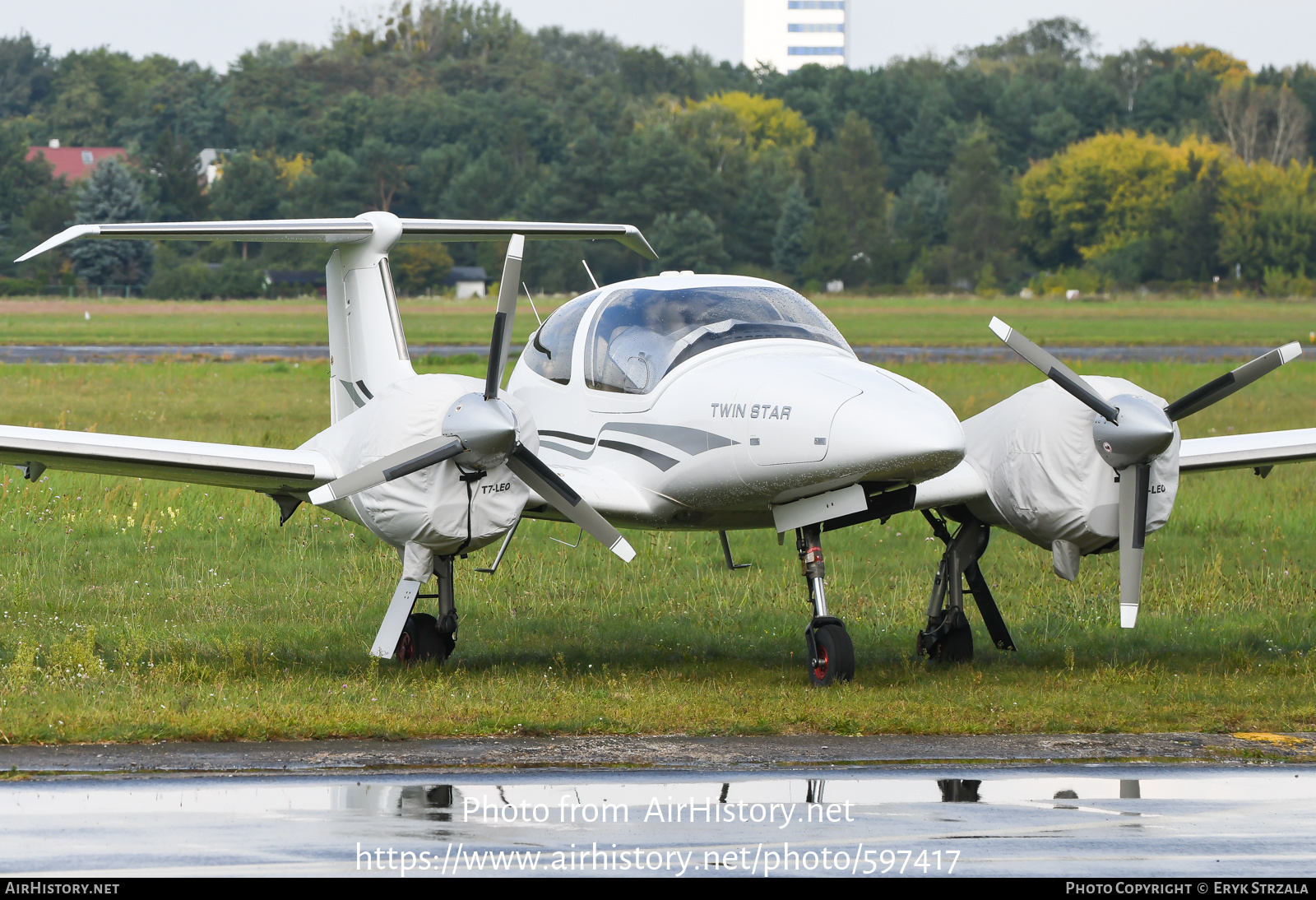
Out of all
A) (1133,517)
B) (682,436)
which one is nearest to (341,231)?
(682,436)

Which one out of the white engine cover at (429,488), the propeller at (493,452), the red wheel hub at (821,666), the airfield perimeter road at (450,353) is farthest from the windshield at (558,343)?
the airfield perimeter road at (450,353)

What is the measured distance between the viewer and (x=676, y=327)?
11891 mm

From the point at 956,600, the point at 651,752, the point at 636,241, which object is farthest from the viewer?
the point at 636,241

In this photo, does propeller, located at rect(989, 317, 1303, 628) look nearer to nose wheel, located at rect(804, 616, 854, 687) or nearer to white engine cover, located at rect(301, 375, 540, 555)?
nose wheel, located at rect(804, 616, 854, 687)

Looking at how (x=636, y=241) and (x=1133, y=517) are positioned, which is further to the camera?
(x=636, y=241)

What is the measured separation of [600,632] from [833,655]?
138 inches

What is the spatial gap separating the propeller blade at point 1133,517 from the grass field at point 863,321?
42644 mm

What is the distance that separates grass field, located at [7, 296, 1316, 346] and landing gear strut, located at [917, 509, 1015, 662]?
41491 mm

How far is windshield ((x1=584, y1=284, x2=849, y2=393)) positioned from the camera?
38.7 ft

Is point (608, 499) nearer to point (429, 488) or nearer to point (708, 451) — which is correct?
point (708, 451)

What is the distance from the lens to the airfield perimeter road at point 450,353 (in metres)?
48.9

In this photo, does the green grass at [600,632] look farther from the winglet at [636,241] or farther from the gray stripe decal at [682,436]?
the winglet at [636,241]

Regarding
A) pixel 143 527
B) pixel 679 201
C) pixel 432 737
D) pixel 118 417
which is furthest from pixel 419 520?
pixel 679 201

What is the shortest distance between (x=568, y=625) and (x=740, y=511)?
11.1 feet
